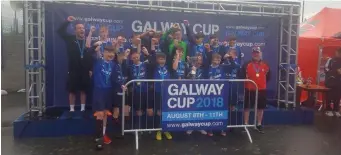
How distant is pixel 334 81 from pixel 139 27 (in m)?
5.34

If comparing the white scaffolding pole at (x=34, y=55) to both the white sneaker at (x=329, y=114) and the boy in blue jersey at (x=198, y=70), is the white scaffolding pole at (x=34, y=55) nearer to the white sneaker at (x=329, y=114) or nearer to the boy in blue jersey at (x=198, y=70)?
the boy in blue jersey at (x=198, y=70)

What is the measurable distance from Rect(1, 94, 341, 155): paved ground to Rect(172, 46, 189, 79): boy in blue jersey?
3.81 ft

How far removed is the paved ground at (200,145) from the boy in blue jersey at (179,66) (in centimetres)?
116

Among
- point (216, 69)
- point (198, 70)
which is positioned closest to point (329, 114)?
point (216, 69)

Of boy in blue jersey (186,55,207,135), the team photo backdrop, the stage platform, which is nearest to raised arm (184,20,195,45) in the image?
the team photo backdrop

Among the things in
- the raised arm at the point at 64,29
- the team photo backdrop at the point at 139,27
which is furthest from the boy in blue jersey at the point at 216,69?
the raised arm at the point at 64,29

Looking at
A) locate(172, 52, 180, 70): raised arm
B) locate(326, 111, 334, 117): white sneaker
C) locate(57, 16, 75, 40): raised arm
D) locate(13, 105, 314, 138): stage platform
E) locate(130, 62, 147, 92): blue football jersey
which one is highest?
locate(57, 16, 75, 40): raised arm

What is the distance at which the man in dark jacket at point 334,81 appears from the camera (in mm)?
8438

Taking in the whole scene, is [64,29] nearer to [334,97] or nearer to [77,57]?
[77,57]

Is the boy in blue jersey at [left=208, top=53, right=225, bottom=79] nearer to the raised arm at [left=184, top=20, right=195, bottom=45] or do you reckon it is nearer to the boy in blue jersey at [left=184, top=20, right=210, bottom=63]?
the boy in blue jersey at [left=184, top=20, right=210, bottom=63]

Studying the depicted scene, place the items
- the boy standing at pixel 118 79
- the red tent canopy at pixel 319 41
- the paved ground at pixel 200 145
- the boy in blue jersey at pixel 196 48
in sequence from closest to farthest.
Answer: the paved ground at pixel 200 145 → the boy standing at pixel 118 79 → the boy in blue jersey at pixel 196 48 → the red tent canopy at pixel 319 41

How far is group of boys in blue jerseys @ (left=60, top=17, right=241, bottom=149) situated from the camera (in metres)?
5.38

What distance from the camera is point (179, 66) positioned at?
6.06m

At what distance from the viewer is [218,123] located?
18.9 ft
